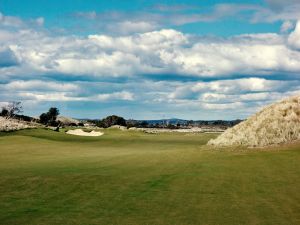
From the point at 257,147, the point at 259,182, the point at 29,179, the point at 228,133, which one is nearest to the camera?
the point at 259,182

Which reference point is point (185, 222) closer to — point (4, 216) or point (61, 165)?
point (4, 216)

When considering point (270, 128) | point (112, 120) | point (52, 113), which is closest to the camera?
point (270, 128)

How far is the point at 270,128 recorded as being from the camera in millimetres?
31734

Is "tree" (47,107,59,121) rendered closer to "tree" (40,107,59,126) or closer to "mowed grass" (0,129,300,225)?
"tree" (40,107,59,126)

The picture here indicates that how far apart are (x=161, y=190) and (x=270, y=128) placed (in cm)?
1614

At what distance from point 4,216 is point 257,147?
63.4 feet

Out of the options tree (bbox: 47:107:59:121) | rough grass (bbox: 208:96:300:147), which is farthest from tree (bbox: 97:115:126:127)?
rough grass (bbox: 208:96:300:147)

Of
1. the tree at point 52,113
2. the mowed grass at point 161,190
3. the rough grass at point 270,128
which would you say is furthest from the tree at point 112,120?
the mowed grass at point 161,190

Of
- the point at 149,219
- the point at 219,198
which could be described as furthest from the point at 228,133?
the point at 149,219

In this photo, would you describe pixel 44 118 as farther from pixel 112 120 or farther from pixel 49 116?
pixel 112 120

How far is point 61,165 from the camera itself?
85.8 feet

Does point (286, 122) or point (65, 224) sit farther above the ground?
point (286, 122)

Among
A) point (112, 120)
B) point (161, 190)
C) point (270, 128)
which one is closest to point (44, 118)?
point (112, 120)

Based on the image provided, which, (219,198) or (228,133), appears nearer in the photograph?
(219,198)
